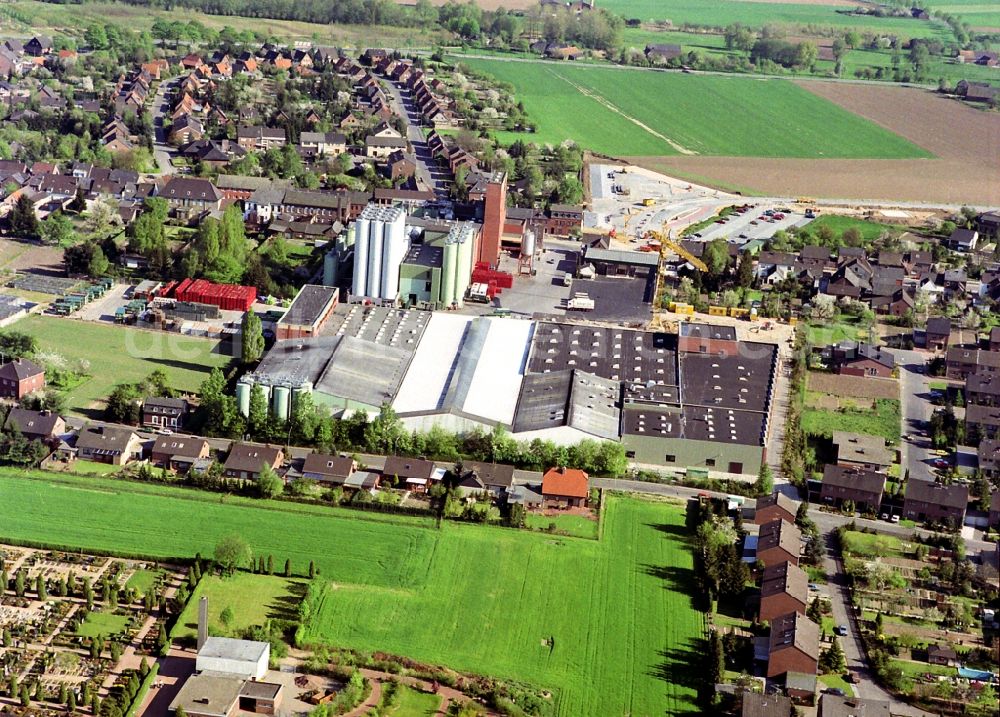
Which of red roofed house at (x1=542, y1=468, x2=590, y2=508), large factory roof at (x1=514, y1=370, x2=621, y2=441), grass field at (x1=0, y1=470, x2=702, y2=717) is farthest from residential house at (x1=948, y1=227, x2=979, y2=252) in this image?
red roofed house at (x1=542, y1=468, x2=590, y2=508)

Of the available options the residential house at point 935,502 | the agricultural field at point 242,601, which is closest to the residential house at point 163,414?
the agricultural field at point 242,601

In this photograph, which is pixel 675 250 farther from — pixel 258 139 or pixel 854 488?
pixel 258 139

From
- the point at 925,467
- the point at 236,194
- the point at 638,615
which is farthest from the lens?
the point at 236,194

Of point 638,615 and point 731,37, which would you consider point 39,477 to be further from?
point 731,37

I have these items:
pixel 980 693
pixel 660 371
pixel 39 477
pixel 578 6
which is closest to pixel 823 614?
pixel 980 693

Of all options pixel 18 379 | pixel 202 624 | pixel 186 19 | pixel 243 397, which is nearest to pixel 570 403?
pixel 243 397

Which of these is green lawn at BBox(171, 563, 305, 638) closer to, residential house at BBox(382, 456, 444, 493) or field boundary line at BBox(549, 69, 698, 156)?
residential house at BBox(382, 456, 444, 493)

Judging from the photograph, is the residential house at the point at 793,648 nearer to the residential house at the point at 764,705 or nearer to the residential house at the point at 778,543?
the residential house at the point at 764,705
